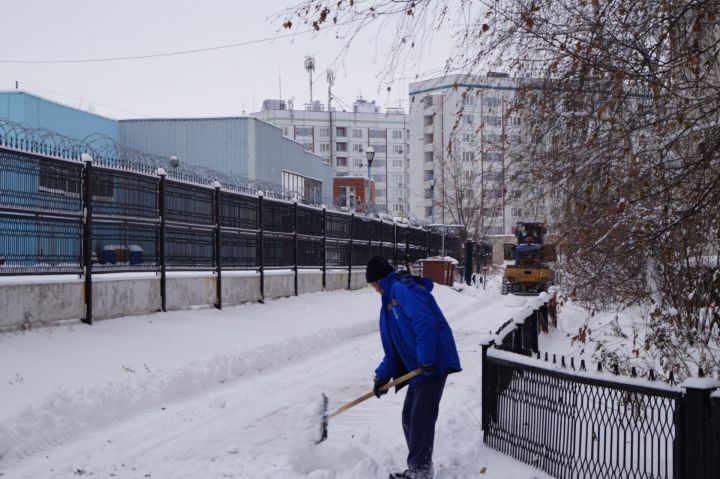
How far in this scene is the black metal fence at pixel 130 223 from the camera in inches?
447

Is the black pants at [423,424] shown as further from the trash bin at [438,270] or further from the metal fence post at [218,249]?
the trash bin at [438,270]

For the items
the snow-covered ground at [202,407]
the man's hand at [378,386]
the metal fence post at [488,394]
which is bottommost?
the snow-covered ground at [202,407]

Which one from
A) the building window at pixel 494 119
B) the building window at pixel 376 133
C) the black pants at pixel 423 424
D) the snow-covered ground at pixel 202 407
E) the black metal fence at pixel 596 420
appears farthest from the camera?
the building window at pixel 376 133

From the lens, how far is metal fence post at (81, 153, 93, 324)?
12227mm

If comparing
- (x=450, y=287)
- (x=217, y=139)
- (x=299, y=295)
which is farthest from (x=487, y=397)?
(x=217, y=139)

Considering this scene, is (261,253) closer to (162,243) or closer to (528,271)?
(162,243)

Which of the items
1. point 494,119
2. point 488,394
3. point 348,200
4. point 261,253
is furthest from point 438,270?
point 488,394

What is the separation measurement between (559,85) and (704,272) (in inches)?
102

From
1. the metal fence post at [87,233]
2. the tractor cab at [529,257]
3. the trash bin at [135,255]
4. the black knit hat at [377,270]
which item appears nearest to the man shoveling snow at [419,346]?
the black knit hat at [377,270]

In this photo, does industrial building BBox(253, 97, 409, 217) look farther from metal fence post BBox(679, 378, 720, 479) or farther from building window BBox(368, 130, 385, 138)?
metal fence post BBox(679, 378, 720, 479)

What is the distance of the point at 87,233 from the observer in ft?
40.9

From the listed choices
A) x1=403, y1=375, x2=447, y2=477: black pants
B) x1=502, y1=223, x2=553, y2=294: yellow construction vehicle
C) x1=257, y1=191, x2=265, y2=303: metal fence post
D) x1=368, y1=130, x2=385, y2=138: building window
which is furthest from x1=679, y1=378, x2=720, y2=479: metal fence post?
x1=368, y1=130, x2=385, y2=138: building window

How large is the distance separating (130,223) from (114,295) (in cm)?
140

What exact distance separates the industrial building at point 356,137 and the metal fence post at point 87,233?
96.8 meters
